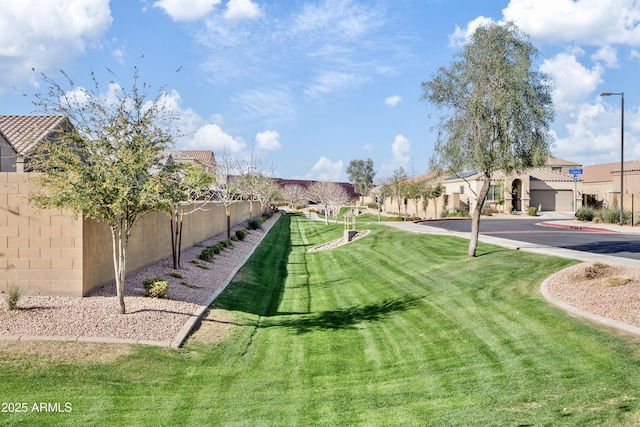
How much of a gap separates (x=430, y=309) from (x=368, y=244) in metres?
16.9

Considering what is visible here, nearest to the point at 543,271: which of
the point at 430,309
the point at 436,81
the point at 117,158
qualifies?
the point at 430,309

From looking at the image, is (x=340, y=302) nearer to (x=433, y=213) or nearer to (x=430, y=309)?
(x=430, y=309)

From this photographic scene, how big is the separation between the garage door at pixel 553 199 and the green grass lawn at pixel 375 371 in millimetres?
47144

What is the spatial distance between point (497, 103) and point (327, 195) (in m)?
54.9

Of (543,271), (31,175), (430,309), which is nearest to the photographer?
(31,175)

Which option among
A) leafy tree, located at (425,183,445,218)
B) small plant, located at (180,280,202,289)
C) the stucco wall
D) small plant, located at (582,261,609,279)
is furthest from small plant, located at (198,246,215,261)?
leafy tree, located at (425,183,445,218)

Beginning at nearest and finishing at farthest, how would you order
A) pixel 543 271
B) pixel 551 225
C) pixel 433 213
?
pixel 543 271, pixel 551 225, pixel 433 213

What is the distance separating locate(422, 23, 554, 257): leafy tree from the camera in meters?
18.0

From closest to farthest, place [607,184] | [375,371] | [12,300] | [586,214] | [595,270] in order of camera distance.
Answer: [375,371], [12,300], [595,270], [586,214], [607,184]

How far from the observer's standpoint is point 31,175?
12672 mm

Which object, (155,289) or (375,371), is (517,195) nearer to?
(155,289)

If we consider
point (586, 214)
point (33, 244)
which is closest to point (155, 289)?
point (33, 244)

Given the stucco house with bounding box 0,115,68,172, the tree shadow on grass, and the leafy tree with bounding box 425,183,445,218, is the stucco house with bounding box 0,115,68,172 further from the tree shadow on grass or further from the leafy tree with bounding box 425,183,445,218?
the leafy tree with bounding box 425,183,445,218

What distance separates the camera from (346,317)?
579 inches
